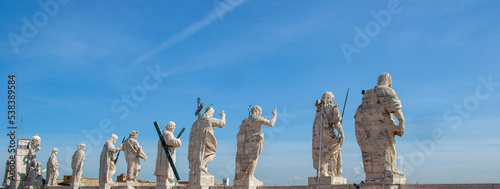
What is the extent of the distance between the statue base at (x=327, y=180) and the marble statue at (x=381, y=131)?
3.23 ft

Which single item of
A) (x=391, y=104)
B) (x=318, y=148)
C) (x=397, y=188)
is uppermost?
(x=391, y=104)

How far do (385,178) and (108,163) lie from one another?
40.3 feet

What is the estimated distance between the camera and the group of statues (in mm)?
12031

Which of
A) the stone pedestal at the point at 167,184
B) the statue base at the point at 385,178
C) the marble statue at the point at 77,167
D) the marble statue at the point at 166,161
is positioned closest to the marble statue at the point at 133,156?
the marble statue at the point at 166,161

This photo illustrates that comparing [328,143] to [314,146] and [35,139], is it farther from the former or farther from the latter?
[35,139]

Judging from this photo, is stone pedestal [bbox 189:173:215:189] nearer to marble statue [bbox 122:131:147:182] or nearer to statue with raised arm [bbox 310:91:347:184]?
marble statue [bbox 122:131:147:182]

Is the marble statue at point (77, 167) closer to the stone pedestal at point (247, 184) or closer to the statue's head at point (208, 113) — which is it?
the statue's head at point (208, 113)

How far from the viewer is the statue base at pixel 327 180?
1292 cm

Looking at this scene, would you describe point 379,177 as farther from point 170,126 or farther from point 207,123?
point 170,126

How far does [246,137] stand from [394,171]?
501 centimetres

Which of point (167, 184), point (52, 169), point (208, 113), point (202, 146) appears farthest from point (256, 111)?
point (52, 169)

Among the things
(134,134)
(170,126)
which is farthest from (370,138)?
(134,134)

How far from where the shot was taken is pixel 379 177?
12039mm

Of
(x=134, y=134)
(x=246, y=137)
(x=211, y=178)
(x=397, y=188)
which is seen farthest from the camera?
(x=134, y=134)
